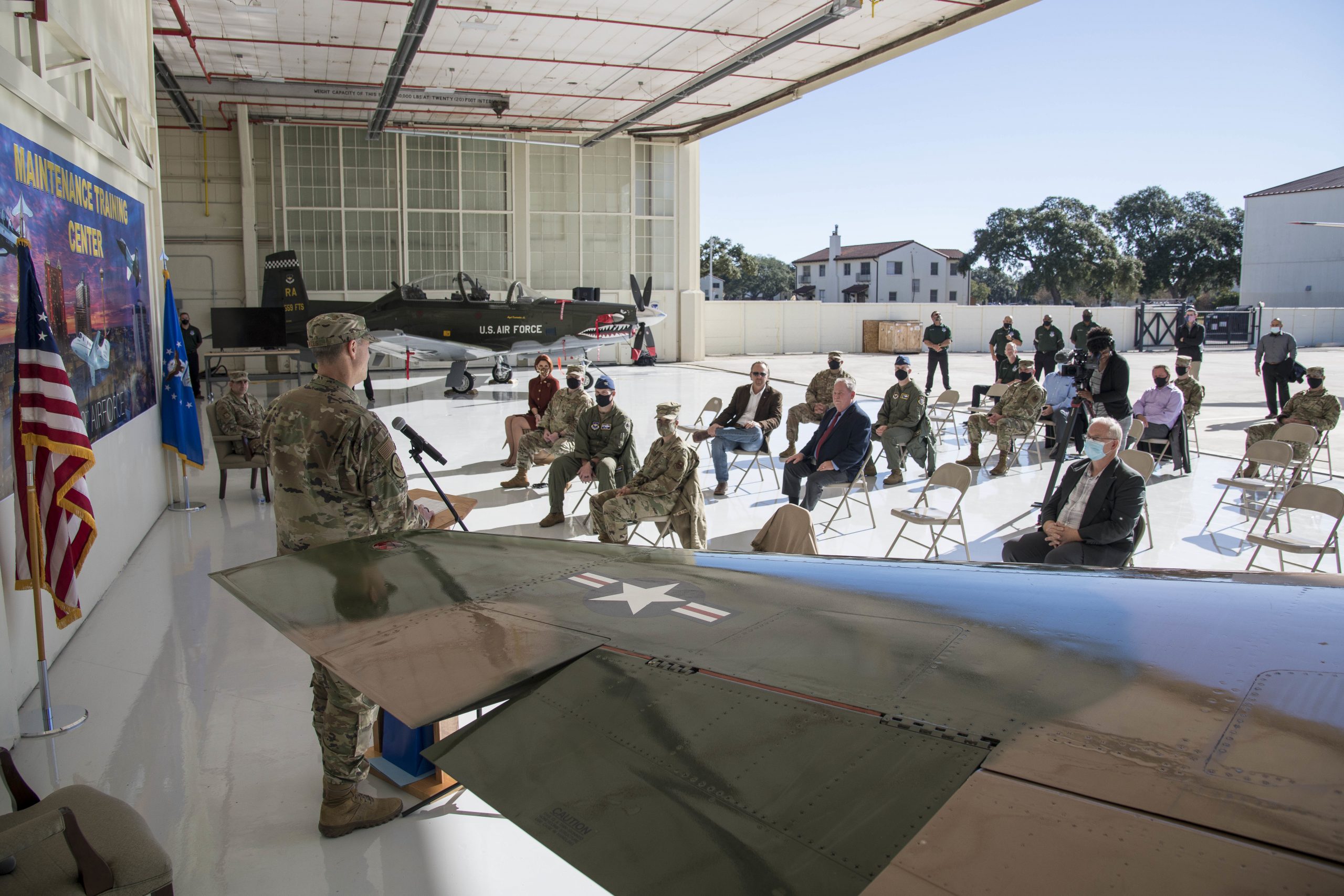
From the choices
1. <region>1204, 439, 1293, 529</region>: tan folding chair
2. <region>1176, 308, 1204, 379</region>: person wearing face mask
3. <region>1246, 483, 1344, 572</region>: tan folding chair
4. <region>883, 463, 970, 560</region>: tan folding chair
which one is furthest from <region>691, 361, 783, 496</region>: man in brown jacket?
<region>1176, 308, 1204, 379</region>: person wearing face mask

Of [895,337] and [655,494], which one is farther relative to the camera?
[895,337]

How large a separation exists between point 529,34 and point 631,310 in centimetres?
616

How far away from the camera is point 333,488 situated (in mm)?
3262

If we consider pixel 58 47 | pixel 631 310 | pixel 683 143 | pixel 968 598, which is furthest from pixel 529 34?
pixel 968 598

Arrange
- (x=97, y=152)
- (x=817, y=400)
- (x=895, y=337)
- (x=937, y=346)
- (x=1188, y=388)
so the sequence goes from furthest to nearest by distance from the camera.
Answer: (x=895, y=337) < (x=937, y=346) < (x=817, y=400) < (x=1188, y=388) < (x=97, y=152)

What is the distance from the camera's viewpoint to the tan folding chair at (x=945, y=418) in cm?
1141

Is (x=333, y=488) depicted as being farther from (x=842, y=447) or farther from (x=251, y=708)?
(x=842, y=447)

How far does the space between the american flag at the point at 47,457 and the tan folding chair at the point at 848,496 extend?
5.34 metres

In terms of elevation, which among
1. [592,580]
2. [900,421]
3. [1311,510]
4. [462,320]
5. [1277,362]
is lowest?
[1311,510]

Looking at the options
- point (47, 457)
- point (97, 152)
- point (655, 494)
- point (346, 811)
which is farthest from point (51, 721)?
point (97, 152)

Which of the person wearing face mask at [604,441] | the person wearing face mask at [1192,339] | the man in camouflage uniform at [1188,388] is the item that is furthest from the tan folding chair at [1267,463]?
the person wearing face mask at [1192,339]

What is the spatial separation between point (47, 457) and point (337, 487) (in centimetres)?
163

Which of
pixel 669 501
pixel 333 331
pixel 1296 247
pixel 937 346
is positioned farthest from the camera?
pixel 1296 247

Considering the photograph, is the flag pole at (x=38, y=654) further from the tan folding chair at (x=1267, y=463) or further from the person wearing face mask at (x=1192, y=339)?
the person wearing face mask at (x=1192, y=339)
